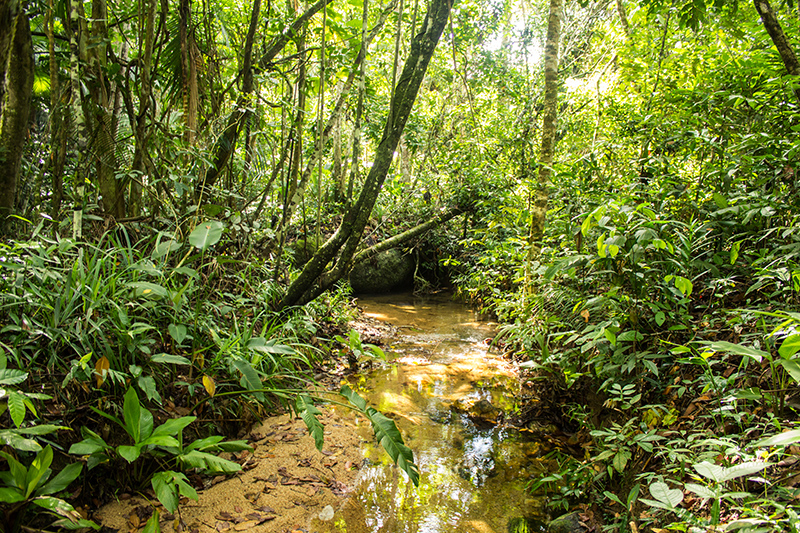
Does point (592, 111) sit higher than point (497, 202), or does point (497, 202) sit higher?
point (592, 111)

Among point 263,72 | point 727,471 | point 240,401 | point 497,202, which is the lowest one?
point 240,401

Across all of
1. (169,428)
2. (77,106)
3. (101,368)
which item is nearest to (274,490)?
(169,428)

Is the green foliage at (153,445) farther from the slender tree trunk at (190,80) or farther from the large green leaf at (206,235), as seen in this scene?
the slender tree trunk at (190,80)

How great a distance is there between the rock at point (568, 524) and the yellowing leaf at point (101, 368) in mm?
2304

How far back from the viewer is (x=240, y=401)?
8.68 feet

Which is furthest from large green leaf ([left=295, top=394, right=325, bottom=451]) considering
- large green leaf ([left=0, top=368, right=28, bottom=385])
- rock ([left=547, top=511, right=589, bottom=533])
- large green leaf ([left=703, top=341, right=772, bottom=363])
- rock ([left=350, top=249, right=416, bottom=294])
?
rock ([left=350, top=249, right=416, bottom=294])

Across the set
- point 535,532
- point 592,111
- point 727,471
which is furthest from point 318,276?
point 592,111

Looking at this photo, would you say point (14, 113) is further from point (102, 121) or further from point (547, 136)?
point (547, 136)

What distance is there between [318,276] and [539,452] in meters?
2.31

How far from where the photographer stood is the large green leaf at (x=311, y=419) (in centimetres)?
183

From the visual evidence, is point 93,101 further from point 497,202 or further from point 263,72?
point 497,202

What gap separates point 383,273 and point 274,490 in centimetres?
727

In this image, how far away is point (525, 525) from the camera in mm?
2139

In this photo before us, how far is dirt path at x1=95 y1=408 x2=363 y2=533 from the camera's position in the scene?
75.4 inches
